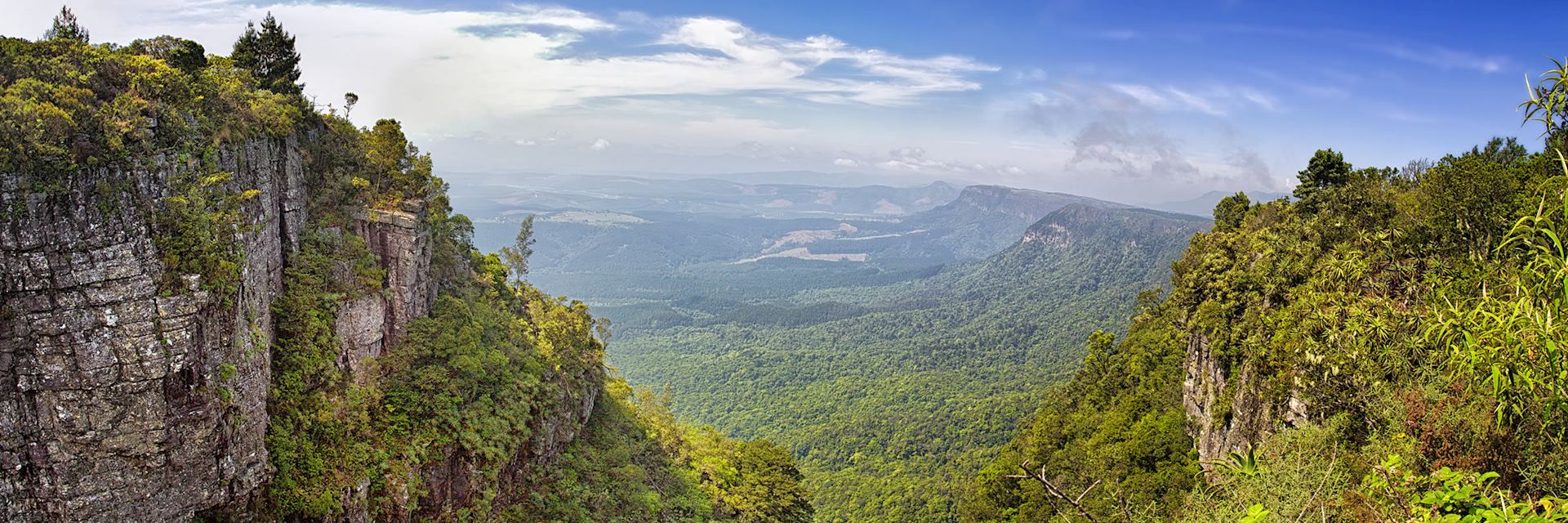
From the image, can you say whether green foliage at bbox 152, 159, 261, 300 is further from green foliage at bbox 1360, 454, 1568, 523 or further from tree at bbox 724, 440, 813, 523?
tree at bbox 724, 440, 813, 523

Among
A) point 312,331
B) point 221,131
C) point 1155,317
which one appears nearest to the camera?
point 221,131

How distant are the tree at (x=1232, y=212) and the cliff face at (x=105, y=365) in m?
37.3

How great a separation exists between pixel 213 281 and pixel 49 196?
2.33m

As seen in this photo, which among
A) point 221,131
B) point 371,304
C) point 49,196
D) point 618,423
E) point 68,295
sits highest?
point 221,131

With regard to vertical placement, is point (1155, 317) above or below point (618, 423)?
above

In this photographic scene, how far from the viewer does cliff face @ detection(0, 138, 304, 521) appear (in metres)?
11.1

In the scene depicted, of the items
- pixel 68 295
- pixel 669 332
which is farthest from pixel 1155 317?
pixel 669 332

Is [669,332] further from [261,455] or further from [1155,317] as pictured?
[261,455]

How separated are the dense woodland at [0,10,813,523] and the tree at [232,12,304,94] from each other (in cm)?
4

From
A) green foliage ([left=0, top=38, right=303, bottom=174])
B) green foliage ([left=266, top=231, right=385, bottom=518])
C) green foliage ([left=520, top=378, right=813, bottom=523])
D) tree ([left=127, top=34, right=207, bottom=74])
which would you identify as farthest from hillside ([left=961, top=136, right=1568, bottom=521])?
tree ([left=127, top=34, right=207, bottom=74])

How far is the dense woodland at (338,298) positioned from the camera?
12.0 metres

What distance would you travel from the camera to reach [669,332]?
402 feet

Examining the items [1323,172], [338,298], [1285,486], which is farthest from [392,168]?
[1323,172]

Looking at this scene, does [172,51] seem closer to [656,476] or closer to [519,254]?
[519,254]
